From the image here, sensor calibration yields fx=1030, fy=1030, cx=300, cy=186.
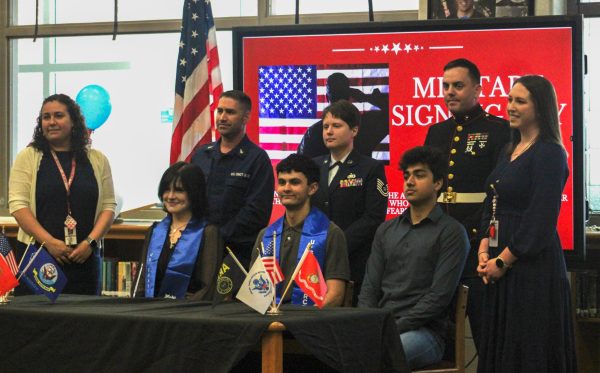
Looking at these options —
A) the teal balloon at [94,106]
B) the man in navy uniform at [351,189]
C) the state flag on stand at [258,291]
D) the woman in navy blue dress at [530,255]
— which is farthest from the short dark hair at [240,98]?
the teal balloon at [94,106]

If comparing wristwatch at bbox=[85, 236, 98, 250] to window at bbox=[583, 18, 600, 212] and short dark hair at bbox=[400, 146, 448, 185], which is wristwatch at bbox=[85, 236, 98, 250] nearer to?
short dark hair at bbox=[400, 146, 448, 185]

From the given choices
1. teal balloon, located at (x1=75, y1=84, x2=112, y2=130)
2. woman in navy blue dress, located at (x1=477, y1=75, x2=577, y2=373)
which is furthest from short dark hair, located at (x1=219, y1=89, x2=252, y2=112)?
teal balloon, located at (x1=75, y1=84, x2=112, y2=130)

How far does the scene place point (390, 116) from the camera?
580 centimetres

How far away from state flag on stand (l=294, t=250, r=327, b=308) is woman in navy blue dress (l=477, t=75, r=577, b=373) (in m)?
0.84

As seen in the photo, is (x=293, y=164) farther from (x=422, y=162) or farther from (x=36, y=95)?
(x=36, y=95)

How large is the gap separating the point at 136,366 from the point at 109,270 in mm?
3401

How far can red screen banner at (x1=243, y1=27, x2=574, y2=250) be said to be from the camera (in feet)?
18.3

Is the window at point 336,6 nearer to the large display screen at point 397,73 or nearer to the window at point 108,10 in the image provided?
the window at point 108,10

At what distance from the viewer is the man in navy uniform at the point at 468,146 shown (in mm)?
4762

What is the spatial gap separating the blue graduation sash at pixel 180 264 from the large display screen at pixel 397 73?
155cm

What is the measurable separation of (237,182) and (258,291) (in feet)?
4.97

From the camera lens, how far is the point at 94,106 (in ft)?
22.7

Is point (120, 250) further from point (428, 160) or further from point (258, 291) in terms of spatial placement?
point (258, 291)

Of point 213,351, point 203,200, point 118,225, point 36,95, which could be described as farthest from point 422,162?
point 36,95
